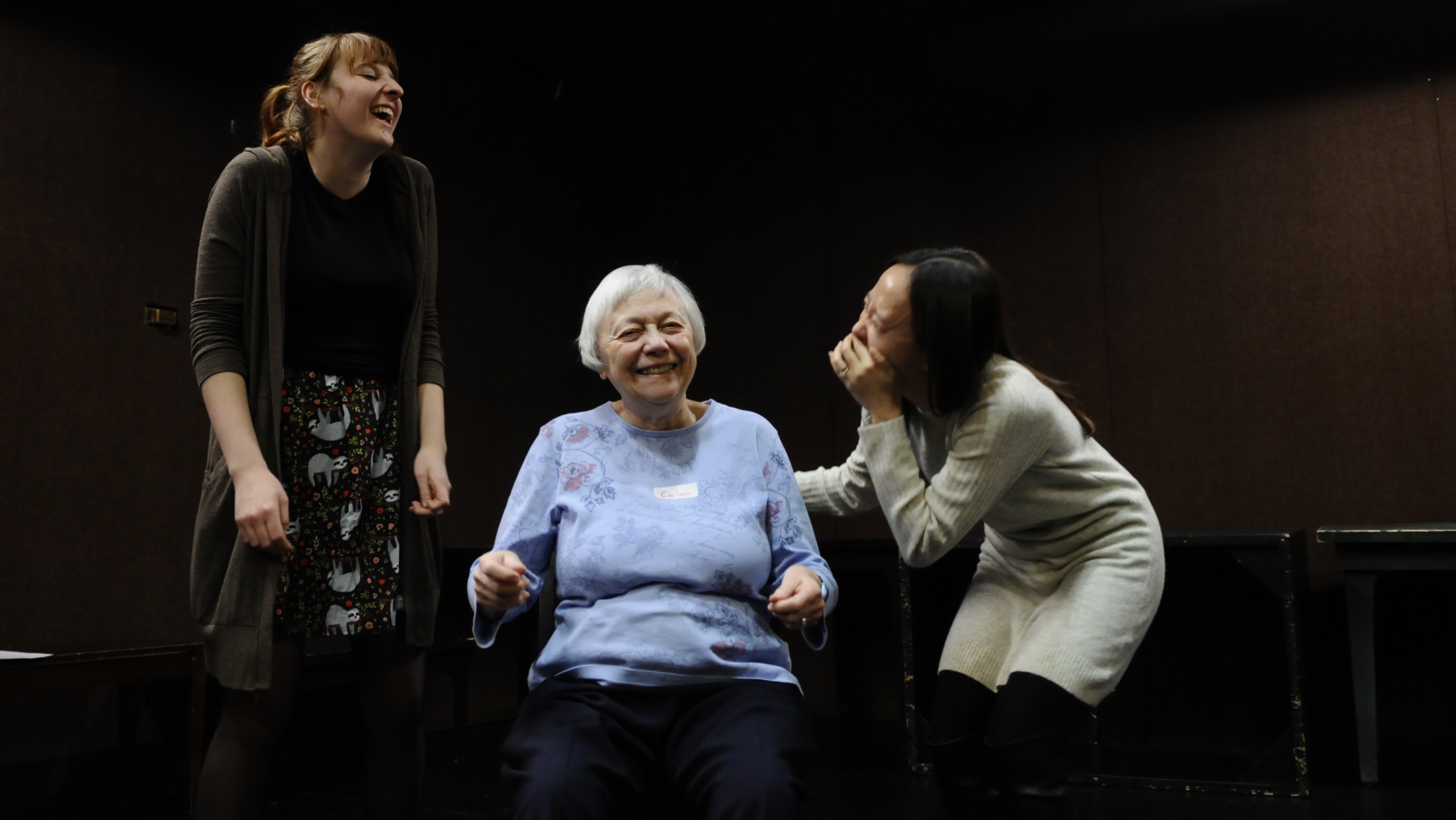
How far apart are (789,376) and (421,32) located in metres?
2.23

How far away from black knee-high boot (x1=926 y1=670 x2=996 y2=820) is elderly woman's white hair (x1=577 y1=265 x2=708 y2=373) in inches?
26.7

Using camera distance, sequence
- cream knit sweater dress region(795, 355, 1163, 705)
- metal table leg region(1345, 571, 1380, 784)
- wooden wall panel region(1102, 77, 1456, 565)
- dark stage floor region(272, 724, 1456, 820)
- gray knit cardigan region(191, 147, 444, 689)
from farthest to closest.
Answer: wooden wall panel region(1102, 77, 1456, 565) → metal table leg region(1345, 571, 1380, 784) → dark stage floor region(272, 724, 1456, 820) → cream knit sweater dress region(795, 355, 1163, 705) → gray knit cardigan region(191, 147, 444, 689)

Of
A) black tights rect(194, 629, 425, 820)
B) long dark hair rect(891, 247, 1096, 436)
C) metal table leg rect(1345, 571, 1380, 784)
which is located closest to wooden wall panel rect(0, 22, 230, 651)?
black tights rect(194, 629, 425, 820)

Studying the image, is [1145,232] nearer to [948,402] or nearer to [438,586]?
[948,402]

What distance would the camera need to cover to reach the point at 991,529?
72.2 inches

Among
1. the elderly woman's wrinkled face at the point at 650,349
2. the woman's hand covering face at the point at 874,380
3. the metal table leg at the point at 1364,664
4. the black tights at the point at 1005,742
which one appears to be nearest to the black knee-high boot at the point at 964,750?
the black tights at the point at 1005,742

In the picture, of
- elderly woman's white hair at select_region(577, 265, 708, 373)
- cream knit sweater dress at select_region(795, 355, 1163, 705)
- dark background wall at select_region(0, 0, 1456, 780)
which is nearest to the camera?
cream knit sweater dress at select_region(795, 355, 1163, 705)

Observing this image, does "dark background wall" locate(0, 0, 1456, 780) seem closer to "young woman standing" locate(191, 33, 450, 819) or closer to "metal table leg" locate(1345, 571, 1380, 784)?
"metal table leg" locate(1345, 571, 1380, 784)

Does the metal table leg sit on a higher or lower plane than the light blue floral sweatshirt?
lower

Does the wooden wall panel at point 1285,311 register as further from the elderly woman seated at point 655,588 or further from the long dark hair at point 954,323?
the elderly woman seated at point 655,588

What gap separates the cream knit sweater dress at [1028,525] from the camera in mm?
1582

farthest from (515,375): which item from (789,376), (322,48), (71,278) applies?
(322,48)

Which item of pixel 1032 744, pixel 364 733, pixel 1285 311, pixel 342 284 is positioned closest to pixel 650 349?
pixel 342 284

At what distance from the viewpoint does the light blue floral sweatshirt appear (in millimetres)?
1481
